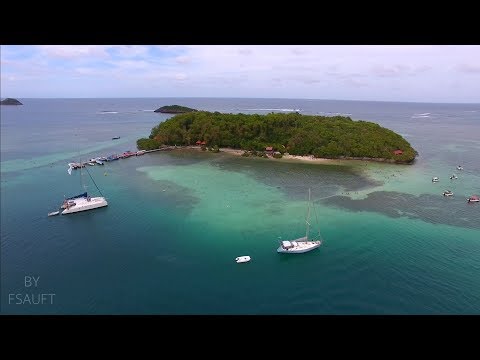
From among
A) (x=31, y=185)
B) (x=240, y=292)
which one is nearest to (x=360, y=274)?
(x=240, y=292)

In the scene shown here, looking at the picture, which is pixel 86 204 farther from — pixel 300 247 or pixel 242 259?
pixel 300 247

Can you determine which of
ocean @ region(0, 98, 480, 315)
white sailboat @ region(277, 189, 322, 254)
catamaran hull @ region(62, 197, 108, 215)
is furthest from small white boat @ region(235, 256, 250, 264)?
catamaran hull @ region(62, 197, 108, 215)

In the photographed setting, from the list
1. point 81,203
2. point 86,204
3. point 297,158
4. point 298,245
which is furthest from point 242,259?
point 297,158

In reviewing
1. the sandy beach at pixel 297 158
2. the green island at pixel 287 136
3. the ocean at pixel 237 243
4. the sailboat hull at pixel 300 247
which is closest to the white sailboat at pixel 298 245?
the sailboat hull at pixel 300 247

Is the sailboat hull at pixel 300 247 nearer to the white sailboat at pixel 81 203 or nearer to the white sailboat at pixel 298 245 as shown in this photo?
the white sailboat at pixel 298 245

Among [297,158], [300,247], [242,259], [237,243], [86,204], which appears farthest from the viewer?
[297,158]

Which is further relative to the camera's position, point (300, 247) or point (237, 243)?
point (237, 243)
